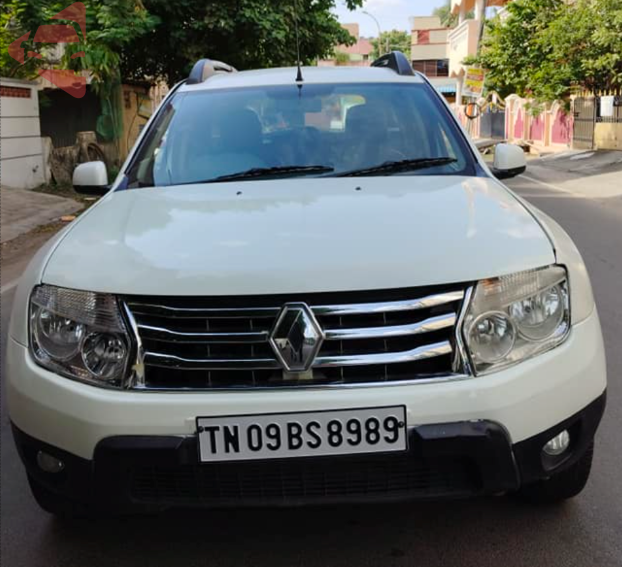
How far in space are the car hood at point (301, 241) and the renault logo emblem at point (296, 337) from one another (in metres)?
0.06

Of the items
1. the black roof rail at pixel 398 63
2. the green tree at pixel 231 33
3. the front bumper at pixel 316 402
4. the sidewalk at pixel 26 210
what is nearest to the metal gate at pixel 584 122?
the green tree at pixel 231 33

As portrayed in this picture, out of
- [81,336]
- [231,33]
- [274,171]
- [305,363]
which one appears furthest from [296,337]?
[231,33]

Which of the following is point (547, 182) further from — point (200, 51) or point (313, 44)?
point (200, 51)

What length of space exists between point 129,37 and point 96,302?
14037 mm

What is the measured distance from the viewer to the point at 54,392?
2.24 meters

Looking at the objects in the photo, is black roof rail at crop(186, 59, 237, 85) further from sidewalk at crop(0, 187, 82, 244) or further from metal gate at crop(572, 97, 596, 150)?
metal gate at crop(572, 97, 596, 150)

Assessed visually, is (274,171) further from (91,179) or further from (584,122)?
(584,122)

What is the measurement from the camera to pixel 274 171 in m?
3.29

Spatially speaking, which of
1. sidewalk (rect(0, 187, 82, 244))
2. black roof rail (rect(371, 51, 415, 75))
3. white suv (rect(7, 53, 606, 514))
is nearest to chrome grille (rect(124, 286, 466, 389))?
white suv (rect(7, 53, 606, 514))

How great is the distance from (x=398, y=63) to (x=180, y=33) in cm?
1456

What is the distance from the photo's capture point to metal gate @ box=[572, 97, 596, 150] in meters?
25.9

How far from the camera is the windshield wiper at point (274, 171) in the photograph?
325cm

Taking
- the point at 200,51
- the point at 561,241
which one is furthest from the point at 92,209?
the point at 200,51

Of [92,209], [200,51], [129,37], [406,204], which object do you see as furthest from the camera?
[200,51]
